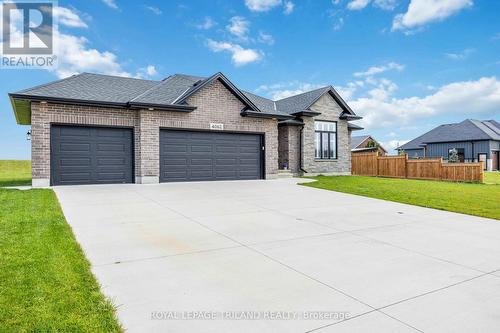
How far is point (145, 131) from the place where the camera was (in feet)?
46.0

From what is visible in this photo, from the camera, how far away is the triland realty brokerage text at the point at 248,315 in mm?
2766

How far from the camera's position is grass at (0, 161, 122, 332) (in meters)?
2.57

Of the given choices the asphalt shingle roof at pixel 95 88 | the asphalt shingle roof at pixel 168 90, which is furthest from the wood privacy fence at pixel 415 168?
the asphalt shingle roof at pixel 95 88

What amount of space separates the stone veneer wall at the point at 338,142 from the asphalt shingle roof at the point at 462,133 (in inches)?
954

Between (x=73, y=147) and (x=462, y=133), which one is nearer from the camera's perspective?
(x=73, y=147)

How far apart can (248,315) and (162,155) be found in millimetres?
12540

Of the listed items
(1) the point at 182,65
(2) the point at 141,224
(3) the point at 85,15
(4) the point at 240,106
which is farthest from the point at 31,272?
(1) the point at 182,65

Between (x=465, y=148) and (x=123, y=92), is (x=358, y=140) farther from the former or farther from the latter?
(x=123, y=92)

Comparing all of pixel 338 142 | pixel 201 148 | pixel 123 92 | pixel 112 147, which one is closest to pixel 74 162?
pixel 112 147

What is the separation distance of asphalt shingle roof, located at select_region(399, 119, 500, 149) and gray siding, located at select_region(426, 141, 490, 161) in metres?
0.59

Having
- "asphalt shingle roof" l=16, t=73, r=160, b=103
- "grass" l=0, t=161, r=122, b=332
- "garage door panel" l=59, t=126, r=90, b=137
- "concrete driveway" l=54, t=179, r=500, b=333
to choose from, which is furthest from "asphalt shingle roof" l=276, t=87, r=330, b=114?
"grass" l=0, t=161, r=122, b=332

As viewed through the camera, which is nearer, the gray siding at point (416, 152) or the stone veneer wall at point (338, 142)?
the stone veneer wall at point (338, 142)

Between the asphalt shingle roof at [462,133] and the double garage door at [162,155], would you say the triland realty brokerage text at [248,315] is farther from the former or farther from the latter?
the asphalt shingle roof at [462,133]

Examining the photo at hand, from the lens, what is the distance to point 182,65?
21500mm
